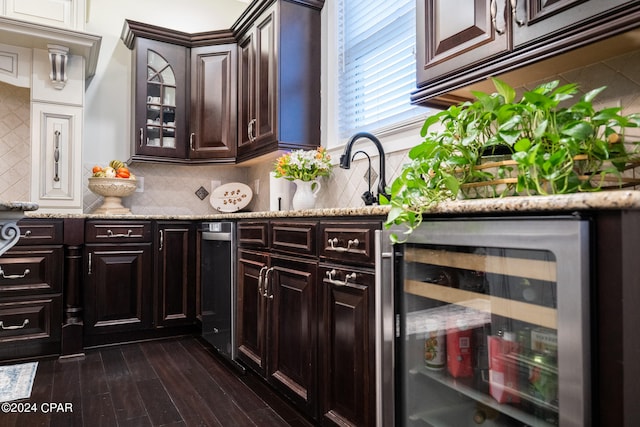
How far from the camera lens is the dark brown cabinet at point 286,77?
9.12 feet

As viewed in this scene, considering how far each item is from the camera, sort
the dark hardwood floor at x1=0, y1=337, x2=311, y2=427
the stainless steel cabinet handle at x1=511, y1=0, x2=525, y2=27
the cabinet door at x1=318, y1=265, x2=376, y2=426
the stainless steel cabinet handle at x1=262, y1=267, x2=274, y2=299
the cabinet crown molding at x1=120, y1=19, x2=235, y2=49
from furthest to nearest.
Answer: the cabinet crown molding at x1=120, y1=19, x2=235, y2=49 → the stainless steel cabinet handle at x1=262, y1=267, x2=274, y2=299 → the dark hardwood floor at x1=0, y1=337, x2=311, y2=427 → the cabinet door at x1=318, y1=265, x2=376, y2=426 → the stainless steel cabinet handle at x1=511, y1=0, x2=525, y2=27

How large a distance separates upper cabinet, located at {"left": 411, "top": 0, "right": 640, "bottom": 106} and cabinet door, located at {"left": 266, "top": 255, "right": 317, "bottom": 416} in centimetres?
86

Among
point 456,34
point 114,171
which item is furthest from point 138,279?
point 456,34

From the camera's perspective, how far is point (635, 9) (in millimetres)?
955

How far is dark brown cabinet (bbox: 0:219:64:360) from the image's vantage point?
8.52ft

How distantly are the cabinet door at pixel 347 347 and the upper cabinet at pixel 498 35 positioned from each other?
72cm

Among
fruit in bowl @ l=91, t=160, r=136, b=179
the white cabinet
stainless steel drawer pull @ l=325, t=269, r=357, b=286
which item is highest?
the white cabinet

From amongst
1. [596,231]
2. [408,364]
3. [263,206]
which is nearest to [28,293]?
[263,206]

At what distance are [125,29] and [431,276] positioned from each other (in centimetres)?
330

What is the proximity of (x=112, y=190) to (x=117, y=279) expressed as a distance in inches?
26.5

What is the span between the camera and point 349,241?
1504 mm

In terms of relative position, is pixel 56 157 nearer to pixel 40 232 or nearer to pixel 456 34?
pixel 40 232

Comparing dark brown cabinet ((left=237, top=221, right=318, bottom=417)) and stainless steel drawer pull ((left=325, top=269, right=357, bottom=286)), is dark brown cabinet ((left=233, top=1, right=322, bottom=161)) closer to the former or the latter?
dark brown cabinet ((left=237, top=221, right=318, bottom=417))

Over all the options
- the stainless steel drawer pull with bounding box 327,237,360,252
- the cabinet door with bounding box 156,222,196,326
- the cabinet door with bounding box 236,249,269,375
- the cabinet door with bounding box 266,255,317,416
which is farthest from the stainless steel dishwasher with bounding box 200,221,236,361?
the stainless steel drawer pull with bounding box 327,237,360,252
